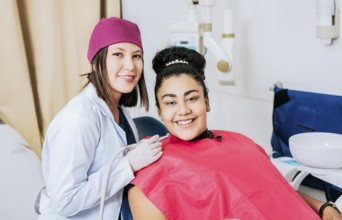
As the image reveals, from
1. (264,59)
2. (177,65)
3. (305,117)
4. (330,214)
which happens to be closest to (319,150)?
(330,214)

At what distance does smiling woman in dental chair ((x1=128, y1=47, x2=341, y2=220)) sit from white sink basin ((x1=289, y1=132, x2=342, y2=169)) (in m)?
0.10

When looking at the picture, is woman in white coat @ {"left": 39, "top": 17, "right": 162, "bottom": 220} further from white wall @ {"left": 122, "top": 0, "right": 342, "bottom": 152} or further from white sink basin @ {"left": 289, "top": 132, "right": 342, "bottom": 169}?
white wall @ {"left": 122, "top": 0, "right": 342, "bottom": 152}

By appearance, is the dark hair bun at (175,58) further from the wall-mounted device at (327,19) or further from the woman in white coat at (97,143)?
the wall-mounted device at (327,19)

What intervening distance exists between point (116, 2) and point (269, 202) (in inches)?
63.1

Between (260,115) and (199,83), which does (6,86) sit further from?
(260,115)

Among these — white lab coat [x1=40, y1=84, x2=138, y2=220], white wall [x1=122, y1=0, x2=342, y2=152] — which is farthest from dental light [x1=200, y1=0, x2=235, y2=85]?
white lab coat [x1=40, y1=84, x2=138, y2=220]

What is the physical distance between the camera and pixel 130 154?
104 cm

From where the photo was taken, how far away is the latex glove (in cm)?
101

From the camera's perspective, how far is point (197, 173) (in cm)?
97

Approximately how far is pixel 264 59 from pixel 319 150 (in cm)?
75

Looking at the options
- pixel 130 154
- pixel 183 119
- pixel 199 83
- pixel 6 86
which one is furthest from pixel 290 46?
pixel 6 86

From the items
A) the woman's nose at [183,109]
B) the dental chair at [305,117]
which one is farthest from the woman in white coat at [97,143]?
the dental chair at [305,117]

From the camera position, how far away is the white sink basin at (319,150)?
3.36 feet

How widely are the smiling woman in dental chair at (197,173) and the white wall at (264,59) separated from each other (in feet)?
1.68
